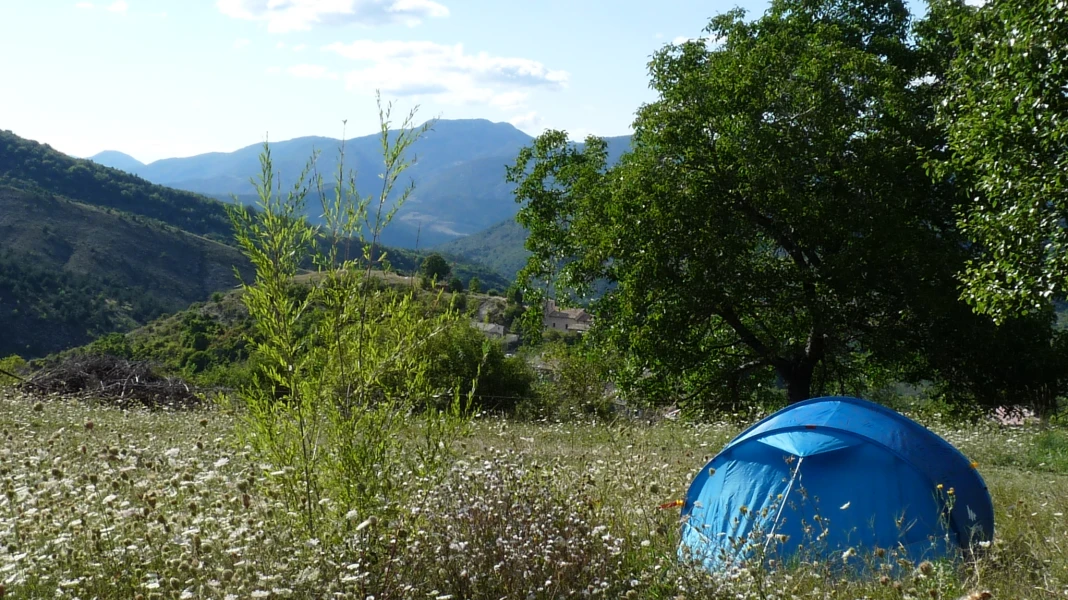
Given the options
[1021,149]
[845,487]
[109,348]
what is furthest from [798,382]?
[109,348]

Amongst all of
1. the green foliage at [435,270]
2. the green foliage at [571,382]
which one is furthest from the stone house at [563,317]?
the green foliage at [435,270]

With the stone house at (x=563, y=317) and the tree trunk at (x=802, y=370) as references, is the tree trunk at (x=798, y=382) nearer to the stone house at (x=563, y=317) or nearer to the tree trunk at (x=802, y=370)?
the tree trunk at (x=802, y=370)

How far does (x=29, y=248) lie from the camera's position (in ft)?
328

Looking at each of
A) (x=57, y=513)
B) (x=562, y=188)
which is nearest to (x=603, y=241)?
(x=562, y=188)

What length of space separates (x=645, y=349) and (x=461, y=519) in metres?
12.4

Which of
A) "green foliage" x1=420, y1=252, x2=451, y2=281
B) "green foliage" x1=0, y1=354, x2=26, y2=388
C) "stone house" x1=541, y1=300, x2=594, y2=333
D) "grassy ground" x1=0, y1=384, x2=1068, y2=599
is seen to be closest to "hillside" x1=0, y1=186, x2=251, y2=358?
"stone house" x1=541, y1=300, x2=594, y2=333

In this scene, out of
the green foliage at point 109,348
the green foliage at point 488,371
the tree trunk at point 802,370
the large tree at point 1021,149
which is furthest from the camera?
the green foliage at point 109,348

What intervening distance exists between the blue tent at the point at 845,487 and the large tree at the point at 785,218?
10017mm

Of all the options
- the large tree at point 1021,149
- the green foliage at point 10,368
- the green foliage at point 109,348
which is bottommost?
the green foliage at point 109,348

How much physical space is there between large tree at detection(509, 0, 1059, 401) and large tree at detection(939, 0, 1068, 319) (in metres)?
2.20

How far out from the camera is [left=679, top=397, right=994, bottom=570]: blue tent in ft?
19.2

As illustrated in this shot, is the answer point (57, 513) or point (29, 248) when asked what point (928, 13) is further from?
point (29, 248)

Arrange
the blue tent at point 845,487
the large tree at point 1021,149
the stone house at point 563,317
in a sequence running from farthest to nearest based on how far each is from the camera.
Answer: the stone house at point 563,317 → the large tree at point 1021,149 → the blue tent at point 845,487

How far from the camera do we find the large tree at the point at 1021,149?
11664 millimetres
